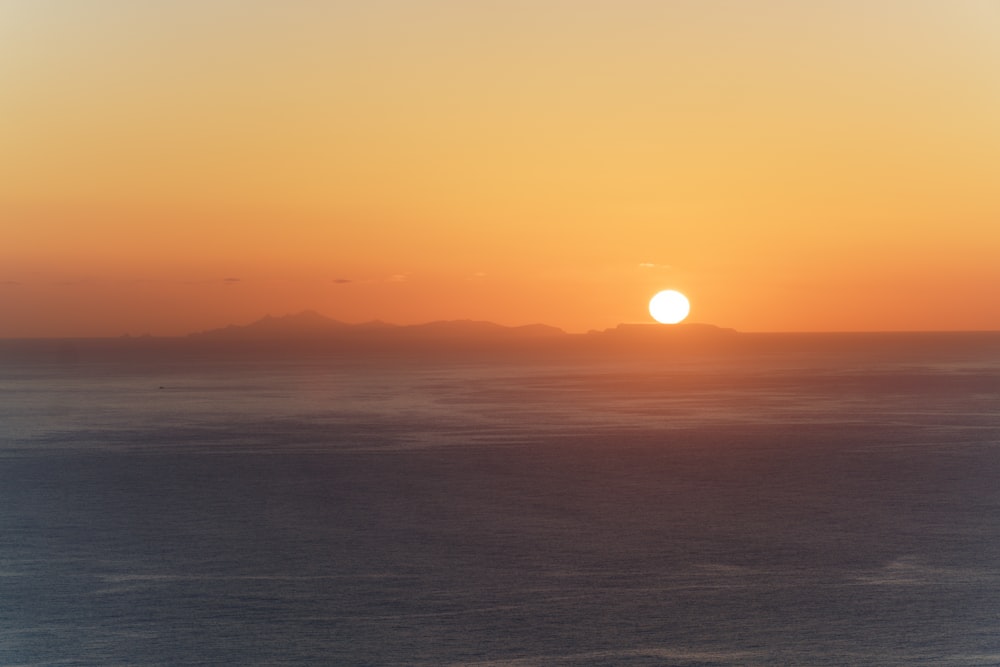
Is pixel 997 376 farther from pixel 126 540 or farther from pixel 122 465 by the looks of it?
pixel 126 540

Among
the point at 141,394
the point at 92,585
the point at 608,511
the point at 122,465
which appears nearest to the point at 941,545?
the point at 608,511

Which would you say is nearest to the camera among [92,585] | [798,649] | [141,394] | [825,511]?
[798,649]

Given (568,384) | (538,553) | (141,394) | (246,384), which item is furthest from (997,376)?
(538,553)

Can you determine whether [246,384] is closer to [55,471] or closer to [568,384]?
[568,384]

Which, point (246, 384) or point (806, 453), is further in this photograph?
point (246, 384)

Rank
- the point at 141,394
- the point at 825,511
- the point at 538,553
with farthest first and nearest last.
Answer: the point at 141,394, the point at 825,511, the point at 538,553

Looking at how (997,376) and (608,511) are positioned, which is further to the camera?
(997,376)
